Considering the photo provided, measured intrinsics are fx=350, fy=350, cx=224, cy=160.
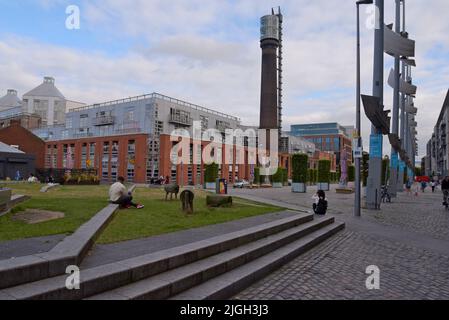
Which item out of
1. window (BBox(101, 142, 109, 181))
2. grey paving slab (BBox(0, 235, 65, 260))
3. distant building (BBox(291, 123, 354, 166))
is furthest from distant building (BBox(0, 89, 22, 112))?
grey paving slab (BBox(0, 235, 65, 260))

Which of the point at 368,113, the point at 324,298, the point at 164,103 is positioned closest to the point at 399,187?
the point at 368,113

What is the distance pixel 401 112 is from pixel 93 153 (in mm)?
48399

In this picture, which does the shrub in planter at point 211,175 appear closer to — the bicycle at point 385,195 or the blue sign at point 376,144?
the bicycle at point 385,195

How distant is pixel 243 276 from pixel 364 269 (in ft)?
8.91

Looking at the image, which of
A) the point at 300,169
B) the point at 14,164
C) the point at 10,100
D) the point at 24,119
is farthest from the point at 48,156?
the point at 300,169


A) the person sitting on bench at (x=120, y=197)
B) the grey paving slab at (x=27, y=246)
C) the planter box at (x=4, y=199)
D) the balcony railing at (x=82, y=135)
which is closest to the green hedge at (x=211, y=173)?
the person sitting on bench at (x=120, y=197)

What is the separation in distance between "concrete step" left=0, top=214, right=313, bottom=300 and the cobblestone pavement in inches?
42.2

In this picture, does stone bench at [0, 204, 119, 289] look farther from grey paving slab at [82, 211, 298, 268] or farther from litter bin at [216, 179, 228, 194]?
litter bin at [216, 179, 228, 194]

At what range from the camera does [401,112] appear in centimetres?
3641

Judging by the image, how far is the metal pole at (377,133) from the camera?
18359mm

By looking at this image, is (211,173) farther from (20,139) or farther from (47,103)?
(47,103)

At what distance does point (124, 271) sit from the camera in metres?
4.76

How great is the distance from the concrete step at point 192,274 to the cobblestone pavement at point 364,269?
0.59 m
